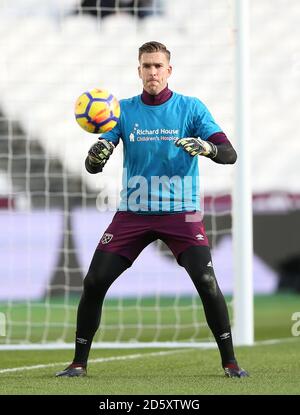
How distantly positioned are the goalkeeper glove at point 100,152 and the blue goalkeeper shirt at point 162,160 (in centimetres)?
18

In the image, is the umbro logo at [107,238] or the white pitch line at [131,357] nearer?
the umbro logo at [107,238]

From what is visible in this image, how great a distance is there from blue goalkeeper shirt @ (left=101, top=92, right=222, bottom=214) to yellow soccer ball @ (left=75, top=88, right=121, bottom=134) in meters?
0.20

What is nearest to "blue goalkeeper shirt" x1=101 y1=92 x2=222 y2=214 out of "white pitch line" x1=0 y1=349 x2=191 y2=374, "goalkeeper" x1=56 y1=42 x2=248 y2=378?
"goalkeeper" x1=56 y1=42 x2=248 y2=378

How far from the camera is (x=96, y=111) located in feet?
20.8

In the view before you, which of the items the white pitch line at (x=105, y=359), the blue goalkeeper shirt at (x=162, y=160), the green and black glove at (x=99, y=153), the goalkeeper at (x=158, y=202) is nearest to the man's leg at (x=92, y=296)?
the goalkeeper at (x=158, y=202)

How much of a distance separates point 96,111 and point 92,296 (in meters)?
1.09

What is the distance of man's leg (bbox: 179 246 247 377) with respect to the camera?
6.43m

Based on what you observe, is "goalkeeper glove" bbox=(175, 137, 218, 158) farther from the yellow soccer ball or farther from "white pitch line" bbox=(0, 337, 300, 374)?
"white pitch line" bbox=(0, 337, 300, 374)

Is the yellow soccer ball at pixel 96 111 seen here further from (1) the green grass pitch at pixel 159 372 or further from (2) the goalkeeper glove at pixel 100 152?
(1) the green grass pitch at pixel 159 372

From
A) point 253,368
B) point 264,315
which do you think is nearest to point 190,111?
point 253,368

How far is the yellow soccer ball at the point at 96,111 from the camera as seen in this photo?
6.36 metres

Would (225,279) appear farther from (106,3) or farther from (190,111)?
(190,111)

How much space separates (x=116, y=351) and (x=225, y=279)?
5504 millimetres

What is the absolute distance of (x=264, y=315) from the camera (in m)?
12.8
